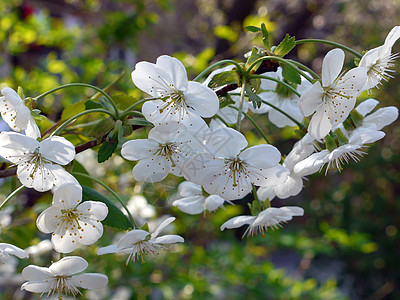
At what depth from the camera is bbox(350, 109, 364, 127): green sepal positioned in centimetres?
73

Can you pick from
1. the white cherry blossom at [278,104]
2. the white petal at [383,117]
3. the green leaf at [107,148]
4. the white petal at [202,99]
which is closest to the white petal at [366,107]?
the white petal at [383,117]

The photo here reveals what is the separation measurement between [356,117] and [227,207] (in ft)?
5.09

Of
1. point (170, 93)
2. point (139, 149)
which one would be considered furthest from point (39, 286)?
point (170, 93)

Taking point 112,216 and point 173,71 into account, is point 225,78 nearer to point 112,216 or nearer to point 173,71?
point 173,71

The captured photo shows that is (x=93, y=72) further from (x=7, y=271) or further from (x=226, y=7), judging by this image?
(x=226, y=7)

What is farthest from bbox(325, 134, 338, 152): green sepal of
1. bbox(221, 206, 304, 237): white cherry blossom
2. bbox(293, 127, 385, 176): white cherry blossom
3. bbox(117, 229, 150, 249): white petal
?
bbox(117, 229, 150, 249): white petal

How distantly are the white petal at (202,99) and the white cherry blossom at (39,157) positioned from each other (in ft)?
0.60

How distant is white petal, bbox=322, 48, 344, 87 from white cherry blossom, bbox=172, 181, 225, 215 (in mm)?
316

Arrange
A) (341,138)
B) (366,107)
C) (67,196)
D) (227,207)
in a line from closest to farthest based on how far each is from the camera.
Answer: (67,196)
(341,138)
(366,107)
(227,207)

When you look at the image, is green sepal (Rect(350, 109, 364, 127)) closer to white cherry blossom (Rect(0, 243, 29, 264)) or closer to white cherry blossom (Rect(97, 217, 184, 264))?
white cherry blossom (Rect(97, 217, 184, 264))

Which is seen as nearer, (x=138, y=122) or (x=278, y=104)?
(x=138, y=122)

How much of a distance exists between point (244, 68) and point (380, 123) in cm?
31

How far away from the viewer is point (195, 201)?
32.4 inches

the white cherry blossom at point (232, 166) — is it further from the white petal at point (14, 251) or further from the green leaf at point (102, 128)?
the white petal at point (14, 251)
